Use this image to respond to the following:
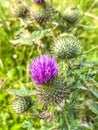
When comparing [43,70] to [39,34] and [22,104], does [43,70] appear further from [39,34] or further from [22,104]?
[39,34]

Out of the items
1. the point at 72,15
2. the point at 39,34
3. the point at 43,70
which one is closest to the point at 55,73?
the point at 43,70

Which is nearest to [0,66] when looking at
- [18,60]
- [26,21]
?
[18,60]

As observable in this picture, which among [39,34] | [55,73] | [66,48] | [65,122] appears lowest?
[65,122]

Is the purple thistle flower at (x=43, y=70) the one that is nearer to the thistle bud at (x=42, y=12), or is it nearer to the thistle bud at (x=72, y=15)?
the thistle bud at (x=42, y=12)

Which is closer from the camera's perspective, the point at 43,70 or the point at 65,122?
the point at 43,70

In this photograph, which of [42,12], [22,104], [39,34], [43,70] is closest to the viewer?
[43,70]

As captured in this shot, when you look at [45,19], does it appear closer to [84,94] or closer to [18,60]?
[84,94]

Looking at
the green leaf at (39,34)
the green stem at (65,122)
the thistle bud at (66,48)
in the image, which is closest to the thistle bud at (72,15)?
the green leaf at (39,34)
